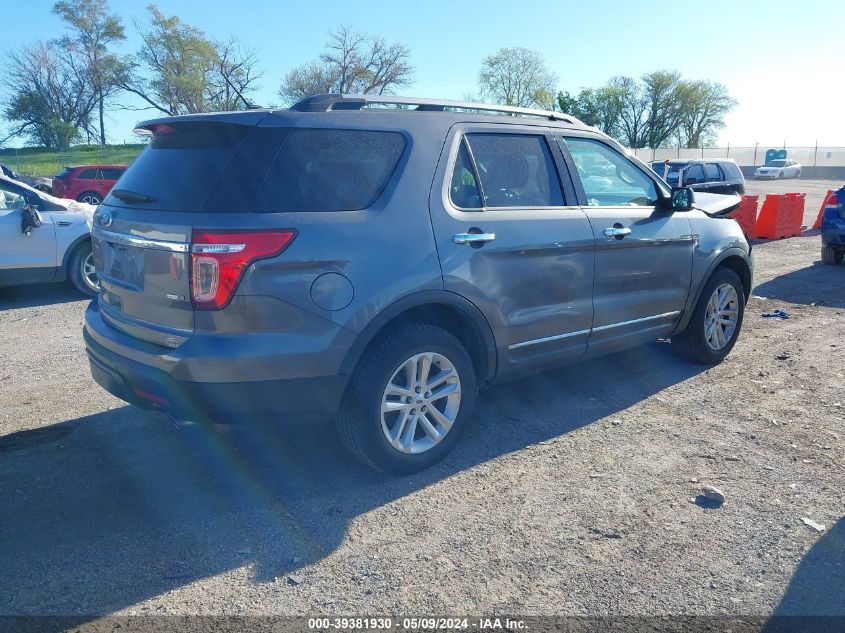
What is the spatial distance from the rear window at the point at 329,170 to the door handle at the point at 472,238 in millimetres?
499

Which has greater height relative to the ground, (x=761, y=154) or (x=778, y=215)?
(x=761, y=154)

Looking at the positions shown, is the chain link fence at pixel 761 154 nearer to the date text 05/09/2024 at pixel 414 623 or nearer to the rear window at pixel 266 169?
the rear window at pixel 266 169

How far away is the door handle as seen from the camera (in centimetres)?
390

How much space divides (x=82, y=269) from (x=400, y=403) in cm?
648

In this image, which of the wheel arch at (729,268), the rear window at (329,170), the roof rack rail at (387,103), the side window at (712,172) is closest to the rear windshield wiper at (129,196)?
the rear window at (329,170)

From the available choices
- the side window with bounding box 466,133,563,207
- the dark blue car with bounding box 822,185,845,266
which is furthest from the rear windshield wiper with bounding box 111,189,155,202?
the dark blue car with bounding box 822,185,845,266

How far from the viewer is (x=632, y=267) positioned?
4945 mm

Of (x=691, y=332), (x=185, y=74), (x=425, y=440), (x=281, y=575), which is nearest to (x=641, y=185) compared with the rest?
(x=691, y=332)

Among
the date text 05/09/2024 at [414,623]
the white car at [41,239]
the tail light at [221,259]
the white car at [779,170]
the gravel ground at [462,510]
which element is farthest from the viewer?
the white car at [779,170]

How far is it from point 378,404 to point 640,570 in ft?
4.71

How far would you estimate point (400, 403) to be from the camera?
3811 millimetres

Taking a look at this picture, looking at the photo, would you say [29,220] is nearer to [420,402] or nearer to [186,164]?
[186,164]

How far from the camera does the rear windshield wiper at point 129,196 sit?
3674 millimetres

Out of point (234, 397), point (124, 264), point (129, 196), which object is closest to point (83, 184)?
point (129, 196)
